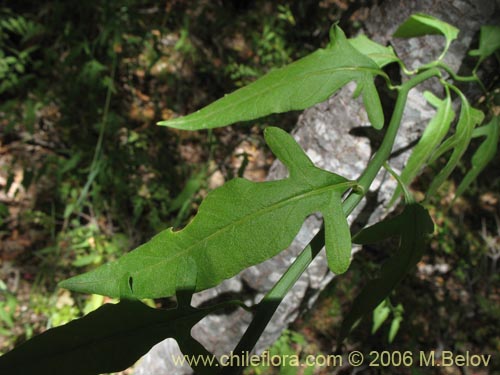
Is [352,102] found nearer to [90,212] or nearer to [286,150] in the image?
[286,150]

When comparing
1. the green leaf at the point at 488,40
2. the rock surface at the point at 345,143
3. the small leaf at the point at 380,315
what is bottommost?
the small leaf at the point at 380,315

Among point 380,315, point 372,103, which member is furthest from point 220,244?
point 380,315

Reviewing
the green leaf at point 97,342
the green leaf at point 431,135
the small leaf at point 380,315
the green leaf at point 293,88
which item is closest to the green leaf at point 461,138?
the green leaf at point 431,135

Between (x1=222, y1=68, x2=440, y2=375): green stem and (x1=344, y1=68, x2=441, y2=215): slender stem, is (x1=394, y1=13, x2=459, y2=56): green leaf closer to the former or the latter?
(x1=344, y1=68, x2=441, y2=215): slender stem

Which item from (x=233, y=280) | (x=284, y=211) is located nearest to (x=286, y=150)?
(x=284, y=211)

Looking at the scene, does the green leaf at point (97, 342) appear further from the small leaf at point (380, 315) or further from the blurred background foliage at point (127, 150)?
the small leaf at point (380, 315)
